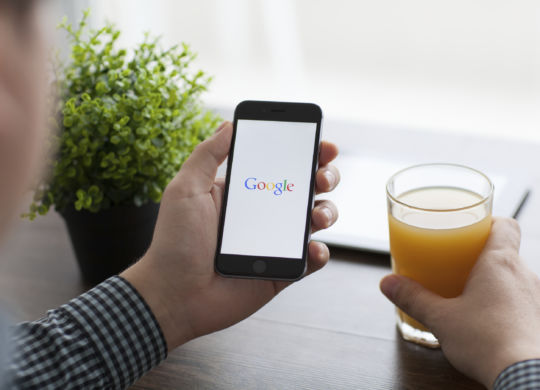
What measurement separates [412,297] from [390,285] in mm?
35

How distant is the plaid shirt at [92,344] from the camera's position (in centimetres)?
79

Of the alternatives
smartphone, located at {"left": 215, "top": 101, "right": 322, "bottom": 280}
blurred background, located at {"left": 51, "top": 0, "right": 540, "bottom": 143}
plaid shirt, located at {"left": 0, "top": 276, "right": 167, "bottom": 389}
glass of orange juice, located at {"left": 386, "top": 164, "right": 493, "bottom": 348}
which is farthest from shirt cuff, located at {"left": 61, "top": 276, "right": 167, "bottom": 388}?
blurred background, located at {"left": 51, "top": 0, "right": 540, "bottom": 143}

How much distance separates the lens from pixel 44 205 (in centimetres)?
94

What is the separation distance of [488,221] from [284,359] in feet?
1.06

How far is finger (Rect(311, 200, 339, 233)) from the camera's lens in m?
0.88

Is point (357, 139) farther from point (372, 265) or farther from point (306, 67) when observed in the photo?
point (306, 67)

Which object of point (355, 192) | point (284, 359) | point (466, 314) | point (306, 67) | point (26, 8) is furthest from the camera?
point (306, 67)

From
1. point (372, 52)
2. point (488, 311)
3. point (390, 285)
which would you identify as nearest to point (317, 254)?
point (390, 285)

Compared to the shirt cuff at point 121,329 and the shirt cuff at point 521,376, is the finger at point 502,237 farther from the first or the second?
the shirt cuff at point 121,329

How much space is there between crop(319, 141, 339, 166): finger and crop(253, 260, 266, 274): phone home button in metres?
0.18

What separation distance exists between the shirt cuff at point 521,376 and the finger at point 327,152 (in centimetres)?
37

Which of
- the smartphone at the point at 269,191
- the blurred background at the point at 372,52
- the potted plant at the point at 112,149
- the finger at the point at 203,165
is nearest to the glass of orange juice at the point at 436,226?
the smartphone at the point at 269,191

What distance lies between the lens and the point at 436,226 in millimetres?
814

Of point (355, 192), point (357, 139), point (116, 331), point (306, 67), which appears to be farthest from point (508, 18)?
point (116, 331)
